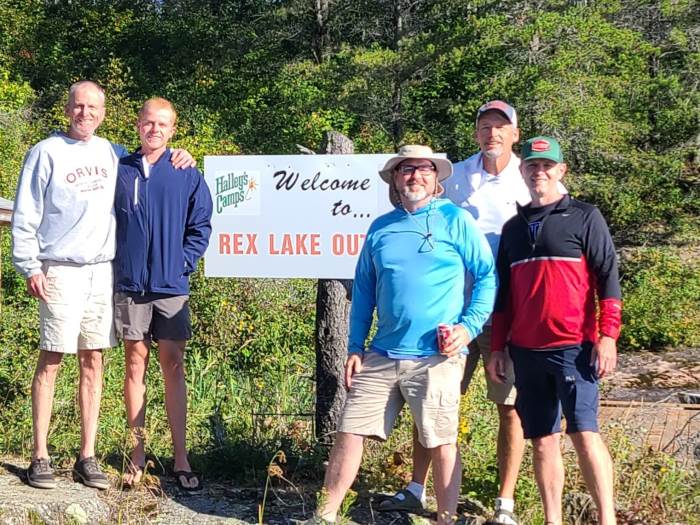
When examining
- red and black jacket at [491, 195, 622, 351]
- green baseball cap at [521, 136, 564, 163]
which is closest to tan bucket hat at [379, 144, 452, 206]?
green baseball cap at [521, 136, 564, 163]

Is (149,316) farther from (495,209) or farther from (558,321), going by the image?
(558,321)

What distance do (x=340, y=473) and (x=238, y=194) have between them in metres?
2.11

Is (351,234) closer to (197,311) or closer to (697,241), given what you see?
(197,311)

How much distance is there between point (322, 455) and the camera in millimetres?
5324

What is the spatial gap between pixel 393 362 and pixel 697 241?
16120 mm

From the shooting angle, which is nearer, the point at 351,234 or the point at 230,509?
the point at 230,509

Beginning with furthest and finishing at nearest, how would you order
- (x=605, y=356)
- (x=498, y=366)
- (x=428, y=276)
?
(x=498, y=366) < (x=428, y=276) < (x=605, y=356)

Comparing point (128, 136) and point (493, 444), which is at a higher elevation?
point (128, 136)

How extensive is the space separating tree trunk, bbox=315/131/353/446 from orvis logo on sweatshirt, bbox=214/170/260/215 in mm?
531

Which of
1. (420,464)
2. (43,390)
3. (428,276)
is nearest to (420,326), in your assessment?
(428,276)

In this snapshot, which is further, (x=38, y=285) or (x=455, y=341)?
(x=38, y=285)

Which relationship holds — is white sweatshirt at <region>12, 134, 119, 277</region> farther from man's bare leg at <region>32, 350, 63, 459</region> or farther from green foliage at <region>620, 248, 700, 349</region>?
green foliage at <region>620, 248, 700, 349</region>

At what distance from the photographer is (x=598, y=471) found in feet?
12.9

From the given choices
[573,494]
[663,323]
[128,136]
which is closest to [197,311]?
[573,494]
